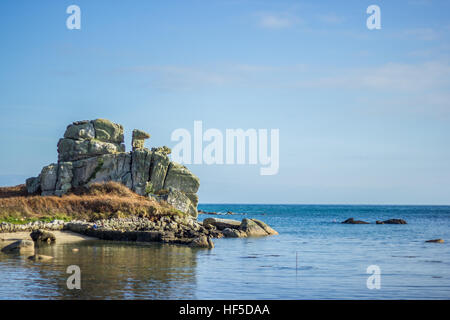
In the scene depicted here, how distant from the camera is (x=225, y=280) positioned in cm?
2288

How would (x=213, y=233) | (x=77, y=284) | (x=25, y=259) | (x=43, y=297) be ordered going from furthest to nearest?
(x=213, y=233) < (x=25, y=259) < (x=77, y=284) < (x=43, y=297)

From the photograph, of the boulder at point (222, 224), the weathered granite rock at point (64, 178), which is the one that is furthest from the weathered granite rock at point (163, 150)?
the boulder at point (222, 224)

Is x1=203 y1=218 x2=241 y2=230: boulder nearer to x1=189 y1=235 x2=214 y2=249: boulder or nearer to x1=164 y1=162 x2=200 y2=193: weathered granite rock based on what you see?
x1=164 y1=162 x2=200 y2=193: weathered granite rock

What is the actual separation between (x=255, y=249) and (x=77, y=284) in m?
20.5

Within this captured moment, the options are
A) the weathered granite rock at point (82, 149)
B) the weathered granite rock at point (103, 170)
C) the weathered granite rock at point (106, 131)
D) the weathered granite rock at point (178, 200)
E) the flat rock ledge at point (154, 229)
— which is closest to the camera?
the flat rock ledge at point (154, 229)

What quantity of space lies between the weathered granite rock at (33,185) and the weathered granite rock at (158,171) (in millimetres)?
13284

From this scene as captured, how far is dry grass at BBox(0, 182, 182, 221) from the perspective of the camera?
47094mm

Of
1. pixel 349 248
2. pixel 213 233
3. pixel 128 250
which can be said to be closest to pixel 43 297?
pixel 128 250

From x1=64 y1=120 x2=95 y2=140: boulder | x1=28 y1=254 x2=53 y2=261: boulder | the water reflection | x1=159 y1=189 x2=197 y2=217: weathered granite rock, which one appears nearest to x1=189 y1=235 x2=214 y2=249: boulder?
the water reflection

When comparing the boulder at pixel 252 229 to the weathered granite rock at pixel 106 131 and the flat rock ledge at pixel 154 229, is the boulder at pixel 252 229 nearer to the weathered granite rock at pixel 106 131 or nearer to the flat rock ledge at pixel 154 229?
the flat rock ledge at pixel 154 229

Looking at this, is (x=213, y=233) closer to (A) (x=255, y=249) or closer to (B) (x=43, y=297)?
(A) (x=255, y=249)

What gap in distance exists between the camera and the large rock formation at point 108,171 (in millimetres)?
59906

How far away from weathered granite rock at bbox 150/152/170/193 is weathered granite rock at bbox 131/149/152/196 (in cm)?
58

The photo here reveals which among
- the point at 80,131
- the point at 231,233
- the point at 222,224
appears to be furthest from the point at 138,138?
the point at 231,233
